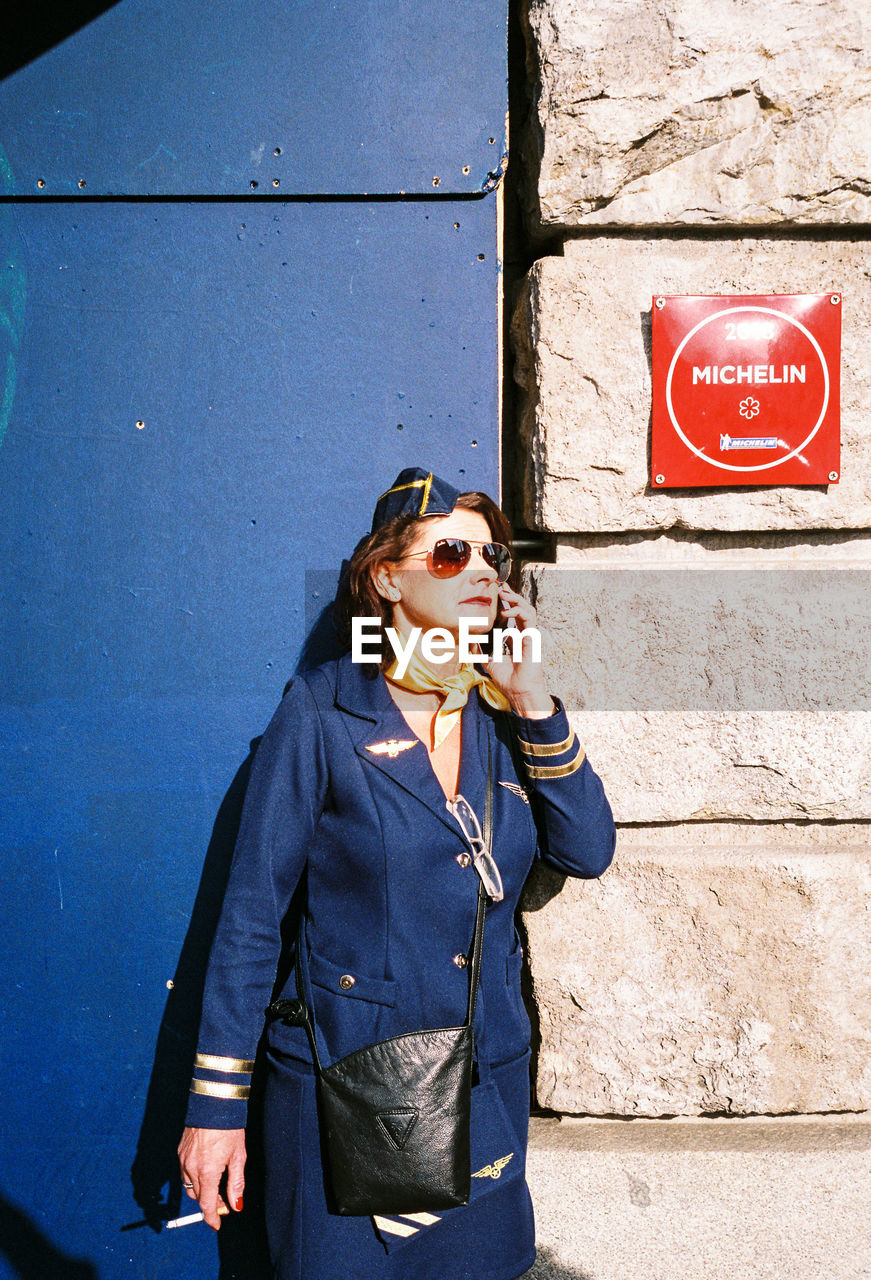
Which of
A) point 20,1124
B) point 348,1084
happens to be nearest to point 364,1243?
point 348,1084

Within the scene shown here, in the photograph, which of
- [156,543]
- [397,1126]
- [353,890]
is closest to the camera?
[397,1126]

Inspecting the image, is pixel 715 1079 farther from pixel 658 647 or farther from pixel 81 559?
pixel 81 559

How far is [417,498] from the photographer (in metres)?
1.91

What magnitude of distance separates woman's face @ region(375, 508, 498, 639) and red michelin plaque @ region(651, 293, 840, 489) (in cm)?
56

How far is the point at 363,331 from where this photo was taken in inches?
86.5

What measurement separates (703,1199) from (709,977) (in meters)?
0.52

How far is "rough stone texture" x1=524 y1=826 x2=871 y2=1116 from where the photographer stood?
2230 millimetres

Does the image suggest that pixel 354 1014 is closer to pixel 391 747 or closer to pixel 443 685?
pixel 391 747

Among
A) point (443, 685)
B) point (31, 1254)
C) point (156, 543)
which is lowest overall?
point (31, 1254)

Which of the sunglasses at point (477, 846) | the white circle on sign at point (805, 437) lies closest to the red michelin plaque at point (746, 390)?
the white circle on sign at point (805, 437)

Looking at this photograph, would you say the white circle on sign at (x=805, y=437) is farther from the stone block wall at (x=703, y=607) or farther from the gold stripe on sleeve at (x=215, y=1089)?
the gold stripe on sleeve at (x=215, y=1089)

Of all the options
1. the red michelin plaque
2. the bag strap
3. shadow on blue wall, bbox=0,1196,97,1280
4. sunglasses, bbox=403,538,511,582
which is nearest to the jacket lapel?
the bag strap

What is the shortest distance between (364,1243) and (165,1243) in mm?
873

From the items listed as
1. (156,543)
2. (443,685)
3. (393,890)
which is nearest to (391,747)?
(443,685)
